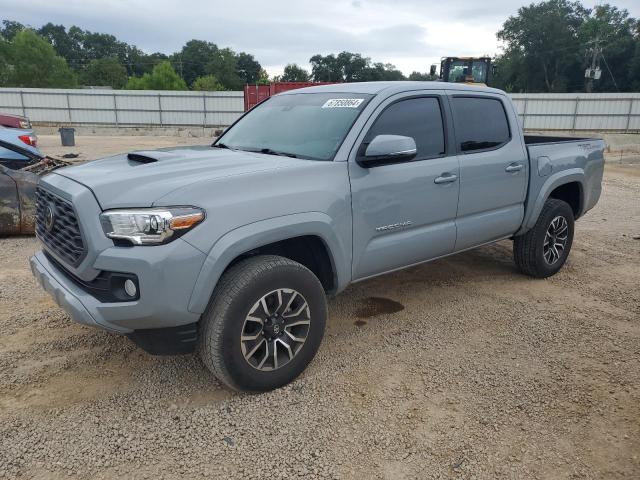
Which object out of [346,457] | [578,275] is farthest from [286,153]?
[578,275]

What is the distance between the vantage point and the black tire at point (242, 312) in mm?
2723

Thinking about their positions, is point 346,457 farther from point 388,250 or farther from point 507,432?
point 388,250

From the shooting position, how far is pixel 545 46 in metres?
62.7

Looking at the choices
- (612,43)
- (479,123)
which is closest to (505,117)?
(479,123)

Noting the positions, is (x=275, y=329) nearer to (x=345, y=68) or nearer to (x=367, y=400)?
(x=367, y=400)

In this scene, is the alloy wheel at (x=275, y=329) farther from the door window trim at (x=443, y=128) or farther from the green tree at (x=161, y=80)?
the green tree at (x=161, y=80)

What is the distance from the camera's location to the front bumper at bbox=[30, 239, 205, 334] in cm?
247

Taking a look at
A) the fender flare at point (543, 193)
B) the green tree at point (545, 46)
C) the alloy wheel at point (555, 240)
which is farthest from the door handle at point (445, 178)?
the green tree at point (545, 46)

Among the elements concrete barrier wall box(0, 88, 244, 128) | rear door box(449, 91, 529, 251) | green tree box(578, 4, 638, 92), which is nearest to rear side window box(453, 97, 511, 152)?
rear door box(449, 91, 529, 251)

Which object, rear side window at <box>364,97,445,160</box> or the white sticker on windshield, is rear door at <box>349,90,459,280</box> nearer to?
rear side window at <box>364,97,445,160</box>

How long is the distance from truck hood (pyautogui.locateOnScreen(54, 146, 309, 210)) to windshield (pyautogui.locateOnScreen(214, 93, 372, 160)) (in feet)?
0.65

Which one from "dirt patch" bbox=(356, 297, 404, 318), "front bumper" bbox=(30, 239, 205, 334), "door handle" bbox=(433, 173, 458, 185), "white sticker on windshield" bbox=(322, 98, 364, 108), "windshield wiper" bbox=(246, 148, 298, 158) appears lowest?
"dirt patch" bbox=(356, 297, 404, 318)

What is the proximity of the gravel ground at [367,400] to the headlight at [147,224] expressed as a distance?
107cm

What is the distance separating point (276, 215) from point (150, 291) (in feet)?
2.63
